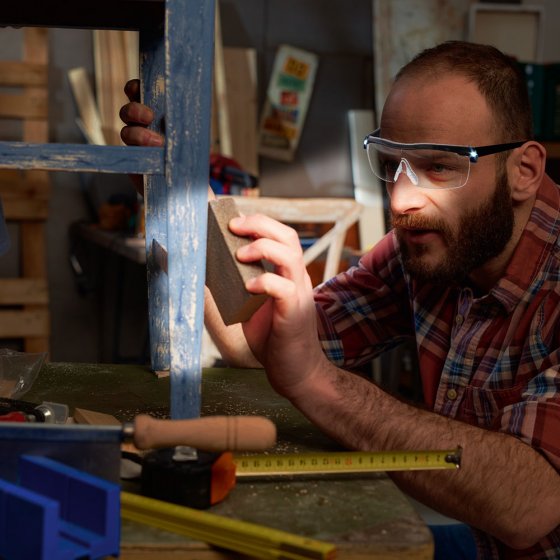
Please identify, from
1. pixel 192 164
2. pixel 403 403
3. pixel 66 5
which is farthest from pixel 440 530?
pixel 66 5

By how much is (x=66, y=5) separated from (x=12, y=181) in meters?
Answer: 3.75

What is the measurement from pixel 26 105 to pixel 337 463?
165 inches

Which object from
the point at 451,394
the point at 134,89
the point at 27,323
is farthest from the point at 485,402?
the point at 27,323

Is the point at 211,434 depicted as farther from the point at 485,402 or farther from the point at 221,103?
the point at 221,103

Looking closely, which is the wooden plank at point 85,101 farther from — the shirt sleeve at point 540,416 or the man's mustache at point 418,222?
the shirt sleeve at point 540,416

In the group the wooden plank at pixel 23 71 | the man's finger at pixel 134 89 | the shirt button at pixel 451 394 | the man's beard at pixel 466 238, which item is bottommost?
the shirt button at pixel 451 394

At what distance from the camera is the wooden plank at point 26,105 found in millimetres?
4852

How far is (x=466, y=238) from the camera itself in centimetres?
167

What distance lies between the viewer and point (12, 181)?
16.2 feet

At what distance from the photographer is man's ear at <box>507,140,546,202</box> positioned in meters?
1.73

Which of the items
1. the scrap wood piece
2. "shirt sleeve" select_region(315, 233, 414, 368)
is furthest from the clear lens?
the scrap wood piece

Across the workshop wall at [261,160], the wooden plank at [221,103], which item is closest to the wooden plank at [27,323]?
the workshop wall at [261,160]

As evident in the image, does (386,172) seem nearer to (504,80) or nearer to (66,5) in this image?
(504,80)

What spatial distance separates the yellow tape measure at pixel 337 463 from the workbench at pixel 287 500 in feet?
0.05
